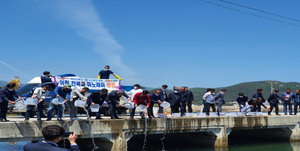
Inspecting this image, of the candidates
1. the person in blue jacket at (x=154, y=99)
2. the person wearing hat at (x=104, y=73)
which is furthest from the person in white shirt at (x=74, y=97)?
the person wearing hat at (x=104, y=73)

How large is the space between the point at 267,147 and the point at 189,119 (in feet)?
20.2

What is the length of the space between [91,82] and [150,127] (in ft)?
A: 15.7

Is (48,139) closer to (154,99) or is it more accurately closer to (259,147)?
(154,99)

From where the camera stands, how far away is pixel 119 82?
19672 millimetres

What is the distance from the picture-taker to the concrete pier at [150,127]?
12.4 meters

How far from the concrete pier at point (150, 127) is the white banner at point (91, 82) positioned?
3999mm

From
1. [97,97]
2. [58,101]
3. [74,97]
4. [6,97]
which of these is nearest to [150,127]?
[97,97]

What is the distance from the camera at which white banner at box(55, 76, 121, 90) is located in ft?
56.7

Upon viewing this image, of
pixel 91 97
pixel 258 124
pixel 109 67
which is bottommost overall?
pixel 258 124

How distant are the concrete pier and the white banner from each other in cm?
400

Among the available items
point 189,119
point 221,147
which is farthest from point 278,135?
point 189,119

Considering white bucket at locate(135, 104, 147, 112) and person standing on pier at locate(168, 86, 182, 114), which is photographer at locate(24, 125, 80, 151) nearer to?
white bucket at locate(135, 104, 147, 112)

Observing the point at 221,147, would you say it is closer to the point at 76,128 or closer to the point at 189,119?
the point at 189,119

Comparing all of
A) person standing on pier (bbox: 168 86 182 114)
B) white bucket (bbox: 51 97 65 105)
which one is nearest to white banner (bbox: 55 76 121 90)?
person standing on pier (bbox: 168 86 182 114)
